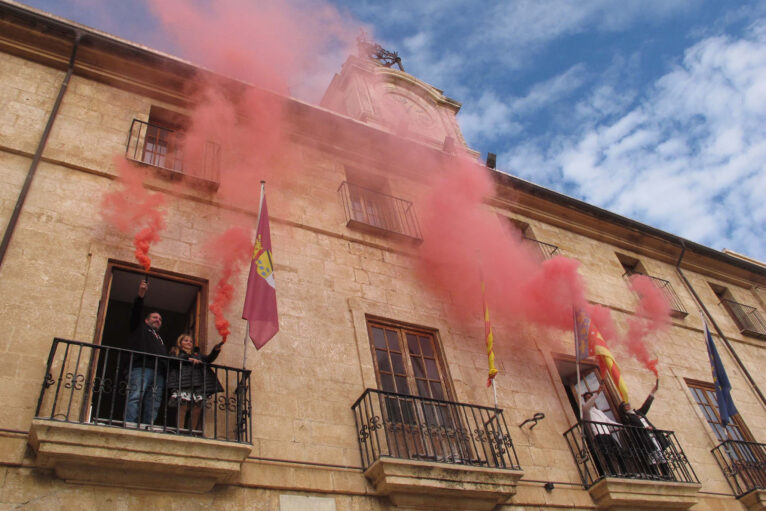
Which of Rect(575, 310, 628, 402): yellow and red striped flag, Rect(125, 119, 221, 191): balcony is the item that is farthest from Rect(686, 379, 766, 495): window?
Rect(125, 119, 221, 191): balcony

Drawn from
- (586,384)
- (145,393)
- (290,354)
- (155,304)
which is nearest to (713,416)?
(586,384)

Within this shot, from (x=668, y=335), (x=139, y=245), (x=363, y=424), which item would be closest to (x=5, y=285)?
(x=139, y=245)

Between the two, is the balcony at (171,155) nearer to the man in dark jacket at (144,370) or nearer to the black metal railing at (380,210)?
the black metal railing at (380,210)

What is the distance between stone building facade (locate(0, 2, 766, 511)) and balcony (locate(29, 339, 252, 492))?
2cm

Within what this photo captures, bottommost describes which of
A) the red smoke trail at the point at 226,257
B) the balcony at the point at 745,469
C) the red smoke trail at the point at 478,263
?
the balcony at the point at 745,469

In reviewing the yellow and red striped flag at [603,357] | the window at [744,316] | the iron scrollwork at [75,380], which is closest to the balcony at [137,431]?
the iron scrollwork at [75,380]

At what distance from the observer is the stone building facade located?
5352 mm

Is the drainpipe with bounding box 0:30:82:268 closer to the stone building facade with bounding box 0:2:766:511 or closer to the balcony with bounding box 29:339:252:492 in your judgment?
the stone building facade with bounding box 0:2:766:511

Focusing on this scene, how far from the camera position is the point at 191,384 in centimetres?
570

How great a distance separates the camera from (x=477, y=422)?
25.0 ft

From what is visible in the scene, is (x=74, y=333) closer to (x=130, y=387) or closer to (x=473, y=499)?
(x=130, y=387)

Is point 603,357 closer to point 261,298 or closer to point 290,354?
point 290,354

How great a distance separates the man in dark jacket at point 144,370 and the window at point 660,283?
9588 millimetres

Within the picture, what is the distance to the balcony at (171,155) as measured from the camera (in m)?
8.00
